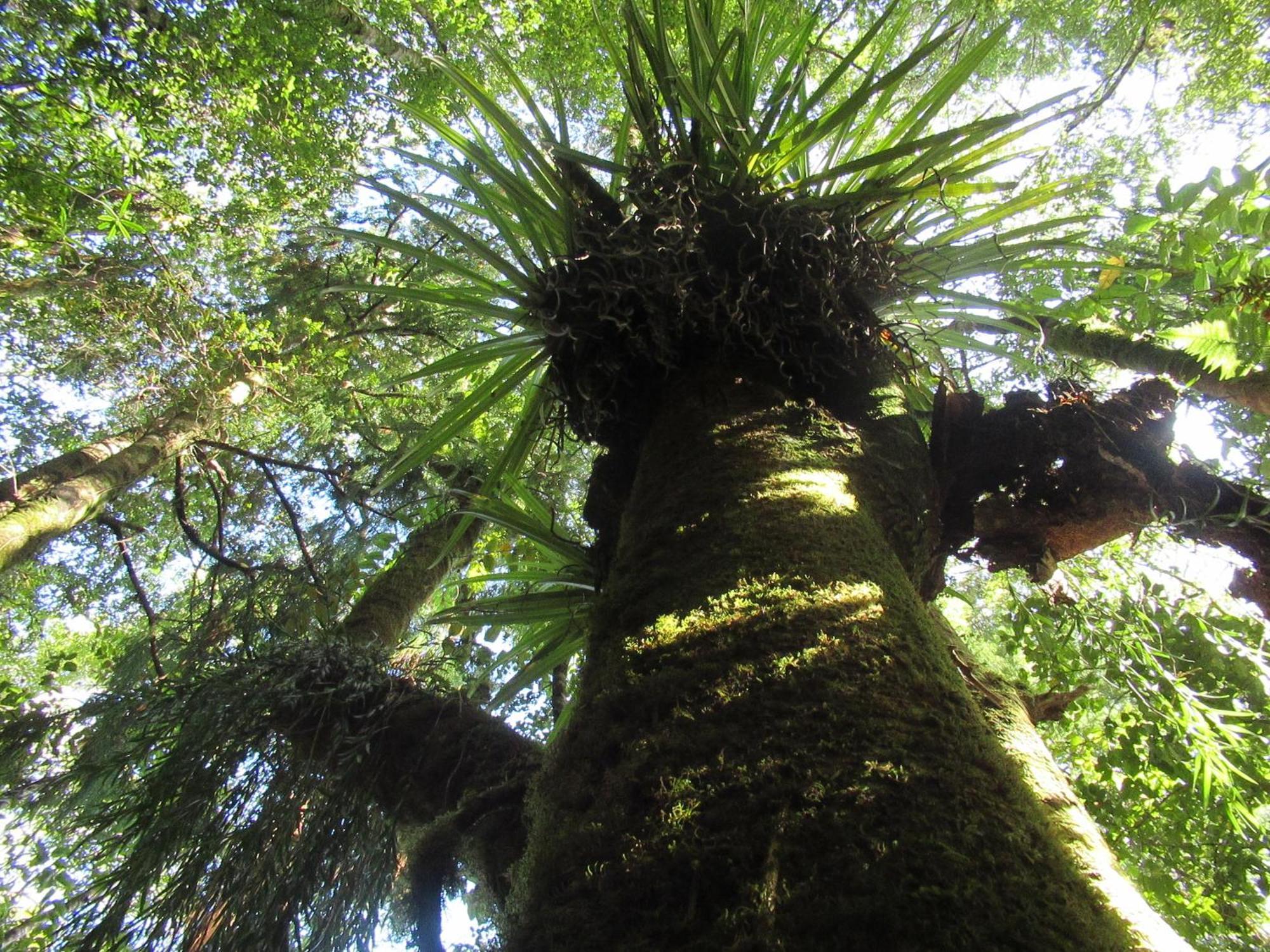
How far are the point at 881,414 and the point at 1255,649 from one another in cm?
185

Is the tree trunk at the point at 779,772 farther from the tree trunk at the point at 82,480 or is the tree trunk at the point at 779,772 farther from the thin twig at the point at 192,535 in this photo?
the tree trunk at the point at 82,480

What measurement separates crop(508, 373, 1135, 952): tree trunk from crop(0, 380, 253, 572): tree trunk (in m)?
3.47

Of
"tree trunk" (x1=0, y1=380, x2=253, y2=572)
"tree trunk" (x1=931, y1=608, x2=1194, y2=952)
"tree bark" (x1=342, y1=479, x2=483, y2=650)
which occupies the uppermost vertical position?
"tree trunk" (x1=0, y1=380, x2=253, y2=572)

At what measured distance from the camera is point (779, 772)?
73cm

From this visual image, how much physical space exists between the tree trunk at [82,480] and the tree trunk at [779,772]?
11.4ft

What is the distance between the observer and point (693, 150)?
6.25 ft

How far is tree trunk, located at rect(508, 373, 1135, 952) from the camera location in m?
0.61

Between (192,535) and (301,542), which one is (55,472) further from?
(301,542)

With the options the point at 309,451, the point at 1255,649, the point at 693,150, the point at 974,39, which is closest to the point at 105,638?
the point at 309,451

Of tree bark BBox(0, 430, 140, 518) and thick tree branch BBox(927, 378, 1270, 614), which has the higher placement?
tree bark BBox(0, 430, 140, 518)

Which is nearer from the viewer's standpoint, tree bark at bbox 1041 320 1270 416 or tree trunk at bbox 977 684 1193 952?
tree trunk at bbox 977 684 1193 952

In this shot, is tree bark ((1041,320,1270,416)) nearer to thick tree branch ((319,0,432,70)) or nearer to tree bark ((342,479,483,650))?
tree bark ((342,479,483,650))

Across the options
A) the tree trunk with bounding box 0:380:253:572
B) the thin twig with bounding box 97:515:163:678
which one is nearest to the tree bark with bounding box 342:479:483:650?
the thin twig with bounding box 97:515:163:678

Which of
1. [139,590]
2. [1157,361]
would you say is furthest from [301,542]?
[1157,361]
